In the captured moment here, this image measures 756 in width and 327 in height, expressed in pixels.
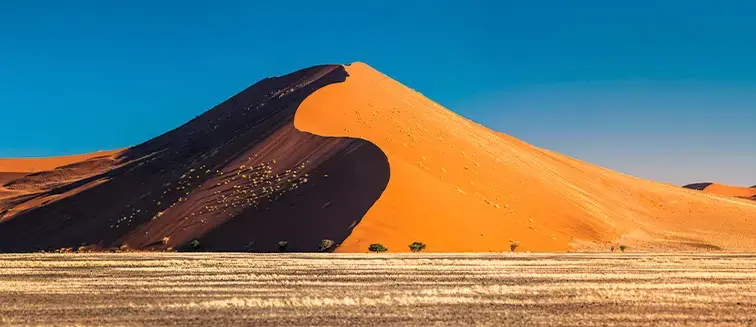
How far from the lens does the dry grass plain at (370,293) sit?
57.8 feet

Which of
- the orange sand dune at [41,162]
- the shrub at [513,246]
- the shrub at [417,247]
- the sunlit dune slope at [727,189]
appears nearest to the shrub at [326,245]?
the shrub at [417,247]

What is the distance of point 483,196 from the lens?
58.8 m

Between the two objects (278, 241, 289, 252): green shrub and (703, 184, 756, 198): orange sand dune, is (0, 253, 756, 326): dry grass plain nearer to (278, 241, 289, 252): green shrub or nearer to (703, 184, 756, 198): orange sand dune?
(278, 241, 289, 252): green shrub

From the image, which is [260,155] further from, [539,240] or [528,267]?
[528,267]

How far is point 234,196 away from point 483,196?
1877 centimetres

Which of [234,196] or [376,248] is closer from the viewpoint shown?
[376,248]

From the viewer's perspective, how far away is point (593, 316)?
18047mm

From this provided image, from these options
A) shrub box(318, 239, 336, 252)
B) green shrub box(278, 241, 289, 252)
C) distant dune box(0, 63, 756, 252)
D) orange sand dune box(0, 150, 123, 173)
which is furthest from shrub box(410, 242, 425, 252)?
orange sand dune box(0, 150, 123, 173)

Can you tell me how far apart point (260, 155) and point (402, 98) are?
88.2 feet

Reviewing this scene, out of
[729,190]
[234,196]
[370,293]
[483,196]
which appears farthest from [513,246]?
[729,190]

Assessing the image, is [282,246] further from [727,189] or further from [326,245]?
[727,189]

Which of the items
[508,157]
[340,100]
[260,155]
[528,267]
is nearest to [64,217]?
[260,155]

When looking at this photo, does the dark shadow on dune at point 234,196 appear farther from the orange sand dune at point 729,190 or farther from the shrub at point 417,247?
the orange sand dune at point 729,190

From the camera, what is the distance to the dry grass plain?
1762cm
